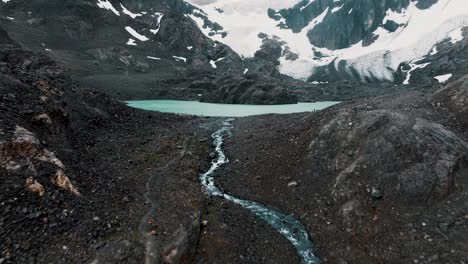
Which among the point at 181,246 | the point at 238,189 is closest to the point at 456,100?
the point at 238,189

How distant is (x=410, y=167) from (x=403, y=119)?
544cm

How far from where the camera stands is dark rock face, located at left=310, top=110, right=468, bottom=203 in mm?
20109

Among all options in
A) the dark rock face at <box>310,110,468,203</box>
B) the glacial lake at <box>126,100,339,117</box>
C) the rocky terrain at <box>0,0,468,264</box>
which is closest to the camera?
the rocky terrain at <box>0,0,468,264</box>

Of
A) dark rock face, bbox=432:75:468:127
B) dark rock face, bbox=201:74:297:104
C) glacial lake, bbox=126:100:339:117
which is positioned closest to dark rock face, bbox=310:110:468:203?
dark rock face, bbox=432:75:468:127

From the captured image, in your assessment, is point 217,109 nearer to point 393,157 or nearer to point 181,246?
point 393,157

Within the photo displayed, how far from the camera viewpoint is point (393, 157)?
880 inches

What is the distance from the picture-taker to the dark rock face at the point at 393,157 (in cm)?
2011

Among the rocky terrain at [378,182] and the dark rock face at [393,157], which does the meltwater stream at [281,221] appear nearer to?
the rocky terrain at [378,182]

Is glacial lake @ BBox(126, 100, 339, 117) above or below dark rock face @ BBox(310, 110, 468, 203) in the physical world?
below

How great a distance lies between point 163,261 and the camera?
17203 millimetres

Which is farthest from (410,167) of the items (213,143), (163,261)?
(213,143)

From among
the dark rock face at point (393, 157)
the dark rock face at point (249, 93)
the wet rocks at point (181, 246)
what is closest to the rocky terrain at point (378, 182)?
the dark rock face at point (393, 157)

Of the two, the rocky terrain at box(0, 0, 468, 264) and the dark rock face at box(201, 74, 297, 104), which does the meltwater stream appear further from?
the dark rock face at box(201, 74, 297, 104)

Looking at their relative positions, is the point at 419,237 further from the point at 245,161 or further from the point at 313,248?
the point at 245,161
